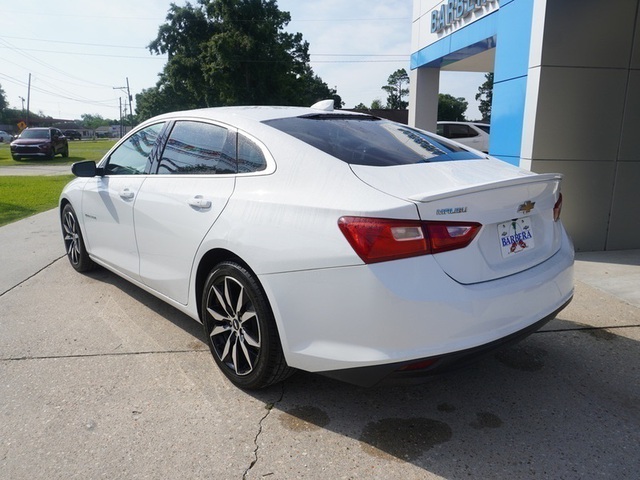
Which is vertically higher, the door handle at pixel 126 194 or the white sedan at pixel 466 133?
the white sedan at pixel 466 133

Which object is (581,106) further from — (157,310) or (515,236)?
(157,310)

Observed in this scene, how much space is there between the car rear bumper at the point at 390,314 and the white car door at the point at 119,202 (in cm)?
180

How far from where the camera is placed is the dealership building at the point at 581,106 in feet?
18.5

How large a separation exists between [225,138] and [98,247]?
203 centimetres

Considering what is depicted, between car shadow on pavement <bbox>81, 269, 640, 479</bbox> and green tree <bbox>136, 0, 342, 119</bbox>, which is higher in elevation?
green tree <bbox>136, 0, 342, 119</bbox>

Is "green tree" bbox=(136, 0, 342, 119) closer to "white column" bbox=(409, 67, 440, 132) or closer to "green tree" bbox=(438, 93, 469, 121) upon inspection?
"white column" bbox=(409, 67, 440, 132)

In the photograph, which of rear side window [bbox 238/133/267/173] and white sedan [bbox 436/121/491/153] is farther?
white sedan [bbox 436/121/491/153]

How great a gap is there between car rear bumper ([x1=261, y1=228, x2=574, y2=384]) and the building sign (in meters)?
7.09

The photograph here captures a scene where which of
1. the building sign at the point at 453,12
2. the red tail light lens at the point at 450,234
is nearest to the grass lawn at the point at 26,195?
the red tail light lens at the point at 450,234

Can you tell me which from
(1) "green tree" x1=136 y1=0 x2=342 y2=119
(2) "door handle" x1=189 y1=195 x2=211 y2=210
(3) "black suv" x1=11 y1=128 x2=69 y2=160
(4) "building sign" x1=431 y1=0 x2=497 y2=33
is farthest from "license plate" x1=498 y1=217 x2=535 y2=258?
(1) "green tree" x1=136 y1=0 x2=342 y2=119

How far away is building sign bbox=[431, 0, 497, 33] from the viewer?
28.0 feet

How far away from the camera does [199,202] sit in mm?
2998

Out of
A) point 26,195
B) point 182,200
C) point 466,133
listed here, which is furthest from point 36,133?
point 182,200

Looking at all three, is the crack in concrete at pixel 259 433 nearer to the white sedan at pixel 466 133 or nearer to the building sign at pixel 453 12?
the building sign at pixel 453 12
